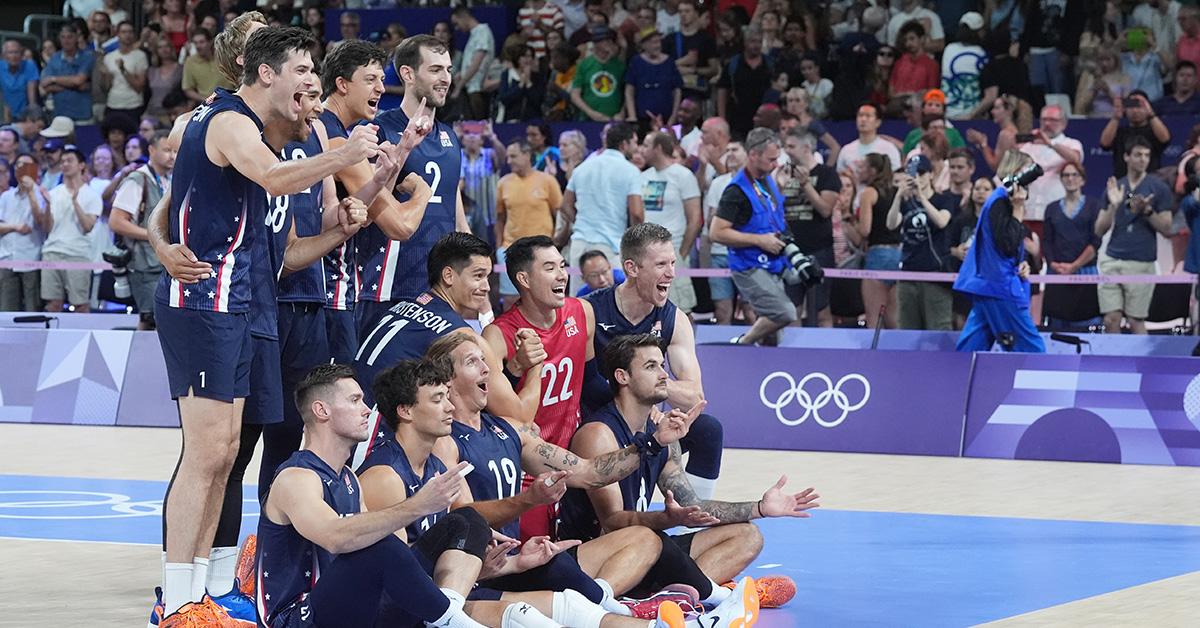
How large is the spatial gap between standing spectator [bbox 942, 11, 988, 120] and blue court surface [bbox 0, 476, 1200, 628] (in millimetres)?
7902

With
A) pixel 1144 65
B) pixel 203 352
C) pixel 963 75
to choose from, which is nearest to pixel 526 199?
pixel 963 75

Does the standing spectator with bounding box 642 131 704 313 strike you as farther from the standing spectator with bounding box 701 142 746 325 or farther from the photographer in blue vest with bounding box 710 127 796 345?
the photographer in blue vest with bounding box 710 127 796 345

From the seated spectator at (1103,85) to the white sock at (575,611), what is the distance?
457 inches

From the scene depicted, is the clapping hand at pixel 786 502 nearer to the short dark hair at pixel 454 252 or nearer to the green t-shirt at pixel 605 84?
the short dark hair at pixel 454 252

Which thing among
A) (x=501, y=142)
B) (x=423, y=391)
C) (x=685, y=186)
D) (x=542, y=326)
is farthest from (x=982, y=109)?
(x=423, y=391)

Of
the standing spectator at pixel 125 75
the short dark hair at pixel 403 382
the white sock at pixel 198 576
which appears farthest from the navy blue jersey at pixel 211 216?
the standing spectator at pixel 125 75

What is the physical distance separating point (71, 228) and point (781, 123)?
7.50 meters

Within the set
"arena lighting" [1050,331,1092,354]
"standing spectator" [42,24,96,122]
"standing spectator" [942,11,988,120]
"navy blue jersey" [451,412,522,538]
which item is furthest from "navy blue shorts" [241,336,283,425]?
"standing spectator" [42,24,96,122]

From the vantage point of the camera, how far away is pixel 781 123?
16.8m

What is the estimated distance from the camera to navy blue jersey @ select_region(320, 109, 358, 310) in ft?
26.7

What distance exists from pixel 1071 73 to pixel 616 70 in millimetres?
4809

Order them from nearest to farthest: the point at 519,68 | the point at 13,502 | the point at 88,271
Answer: the point at 13,502
the point at 88,271
the point at 519,68

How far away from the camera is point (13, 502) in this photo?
36.3 ft

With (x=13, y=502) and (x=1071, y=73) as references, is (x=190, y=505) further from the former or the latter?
(x=1071, y=73)
